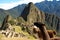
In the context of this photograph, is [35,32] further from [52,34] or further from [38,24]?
[52,34]

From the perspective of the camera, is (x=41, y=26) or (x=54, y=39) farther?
(x=54, y=39)

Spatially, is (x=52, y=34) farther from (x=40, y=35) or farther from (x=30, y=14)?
(x=30, y=14)

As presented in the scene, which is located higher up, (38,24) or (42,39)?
(38,24)

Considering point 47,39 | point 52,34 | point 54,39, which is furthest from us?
point 52,34

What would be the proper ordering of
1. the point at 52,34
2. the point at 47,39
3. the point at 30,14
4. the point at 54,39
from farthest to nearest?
the point at 30,14 → the point at 52,34 → the point at 54,39 → the point at 47,39

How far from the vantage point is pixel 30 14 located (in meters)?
199

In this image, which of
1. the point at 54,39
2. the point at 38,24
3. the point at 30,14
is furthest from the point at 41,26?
the point at 30,14

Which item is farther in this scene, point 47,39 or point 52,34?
point 52,34

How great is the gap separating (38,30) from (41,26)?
10cm

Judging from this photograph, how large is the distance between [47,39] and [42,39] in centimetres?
6

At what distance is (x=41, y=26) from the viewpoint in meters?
2.86

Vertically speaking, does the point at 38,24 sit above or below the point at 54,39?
above

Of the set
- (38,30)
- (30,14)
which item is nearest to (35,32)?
(38,30)

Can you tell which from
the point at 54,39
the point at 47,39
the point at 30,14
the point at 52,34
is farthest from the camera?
the point at 30,14
